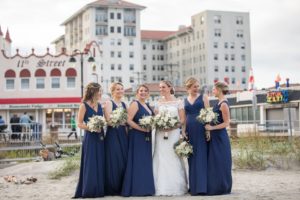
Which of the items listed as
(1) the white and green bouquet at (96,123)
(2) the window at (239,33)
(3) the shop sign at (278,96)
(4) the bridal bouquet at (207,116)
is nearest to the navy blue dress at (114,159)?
(1) the white and green bouquet at (96,123)

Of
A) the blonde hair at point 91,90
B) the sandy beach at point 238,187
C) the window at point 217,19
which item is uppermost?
the window at point 217,19

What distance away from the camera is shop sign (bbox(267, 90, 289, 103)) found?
45.2 meters

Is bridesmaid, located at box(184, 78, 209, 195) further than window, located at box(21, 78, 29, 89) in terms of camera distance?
No

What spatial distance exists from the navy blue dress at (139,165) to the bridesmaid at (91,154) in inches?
20.6

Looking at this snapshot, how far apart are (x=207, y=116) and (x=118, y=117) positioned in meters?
1.69

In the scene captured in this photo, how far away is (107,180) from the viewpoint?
34.4ft

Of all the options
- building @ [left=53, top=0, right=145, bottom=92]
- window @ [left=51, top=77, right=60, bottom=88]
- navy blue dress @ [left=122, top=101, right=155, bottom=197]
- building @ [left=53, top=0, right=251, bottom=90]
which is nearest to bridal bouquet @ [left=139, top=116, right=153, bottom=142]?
navy blue dress @ [left=122, top=101, right=155, bottom=197]

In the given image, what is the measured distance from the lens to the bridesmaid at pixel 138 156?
10352mm

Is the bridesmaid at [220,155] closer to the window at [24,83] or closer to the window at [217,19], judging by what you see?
the window at [24,83]

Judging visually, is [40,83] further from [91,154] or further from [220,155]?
[220,155]

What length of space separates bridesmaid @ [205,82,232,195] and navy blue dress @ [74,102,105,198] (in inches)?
81.8

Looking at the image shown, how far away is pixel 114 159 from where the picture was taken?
Answer: 10461 millimetres

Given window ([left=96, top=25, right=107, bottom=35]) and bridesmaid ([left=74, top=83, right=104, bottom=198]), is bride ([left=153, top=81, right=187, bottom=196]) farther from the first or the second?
window ([left=96, top=25, right=107, bottom=35])

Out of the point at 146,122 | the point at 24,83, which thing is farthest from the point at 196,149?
the point at 24,83
